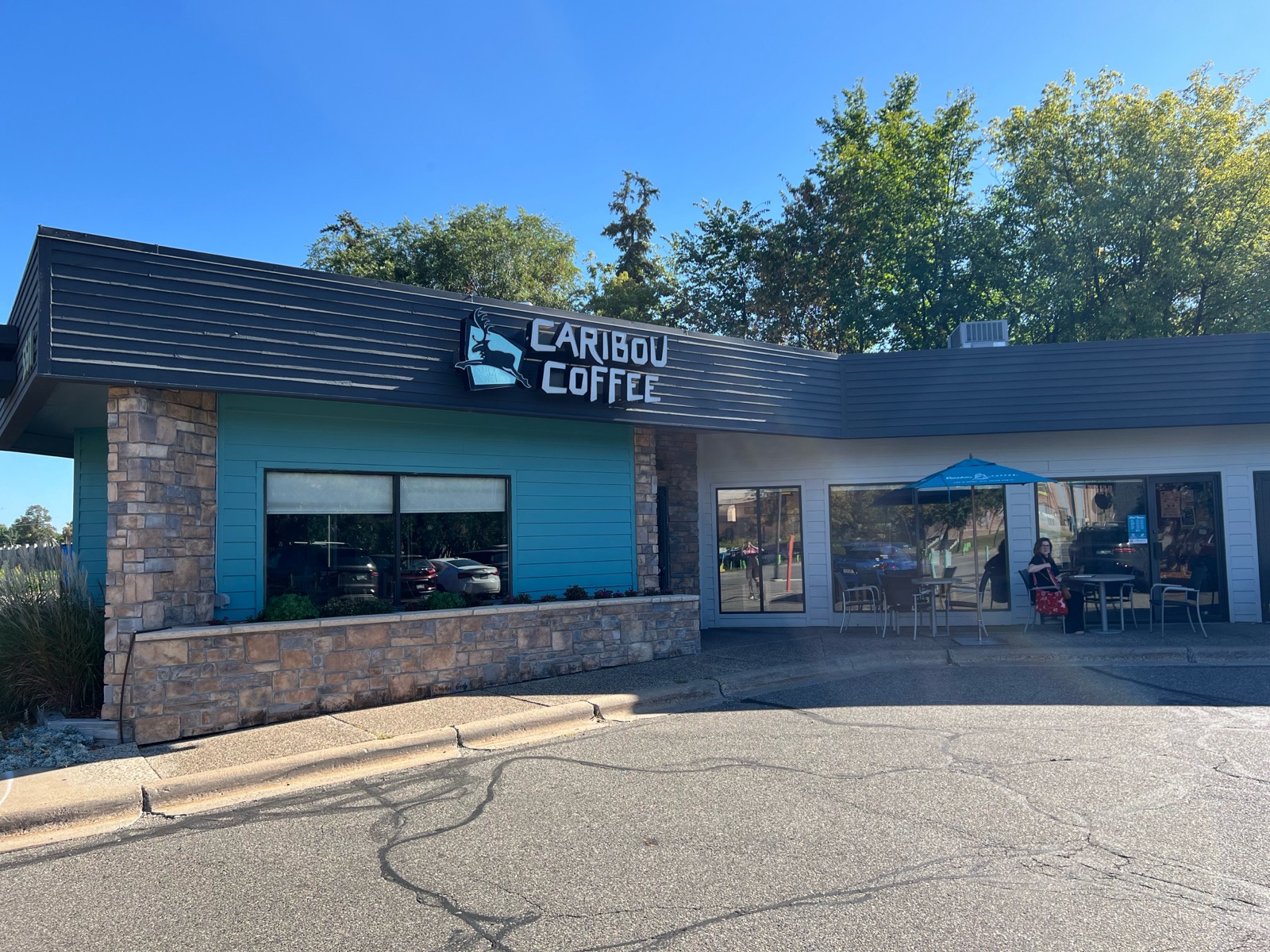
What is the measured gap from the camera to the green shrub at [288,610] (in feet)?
29.0

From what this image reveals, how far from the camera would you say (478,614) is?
998cm

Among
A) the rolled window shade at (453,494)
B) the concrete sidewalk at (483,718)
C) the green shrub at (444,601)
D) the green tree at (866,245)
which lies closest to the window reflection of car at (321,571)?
the green shrub at (444,601)

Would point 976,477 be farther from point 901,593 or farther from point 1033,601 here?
point 1033,601

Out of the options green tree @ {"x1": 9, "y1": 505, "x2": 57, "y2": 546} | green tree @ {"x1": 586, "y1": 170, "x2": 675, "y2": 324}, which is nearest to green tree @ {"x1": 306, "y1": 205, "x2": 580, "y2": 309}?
green tree @ {"x1": 586, "y1": 170, "x2": 675, "y2": 324}

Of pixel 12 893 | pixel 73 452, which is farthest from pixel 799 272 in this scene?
pixel 12 893

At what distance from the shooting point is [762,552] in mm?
14930

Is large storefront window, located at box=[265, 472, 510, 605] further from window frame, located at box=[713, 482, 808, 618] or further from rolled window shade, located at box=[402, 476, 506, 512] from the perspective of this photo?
window frame, located at box=[713, 482, 808, 618]

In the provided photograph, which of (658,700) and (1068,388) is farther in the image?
(1068,388)

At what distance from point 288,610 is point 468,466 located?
285cm

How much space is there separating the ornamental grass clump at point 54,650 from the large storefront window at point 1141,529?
12.9 m

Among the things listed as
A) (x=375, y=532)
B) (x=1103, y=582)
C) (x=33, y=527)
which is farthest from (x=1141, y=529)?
(x=33, y=527)

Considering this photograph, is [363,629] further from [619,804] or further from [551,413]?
[619,804]

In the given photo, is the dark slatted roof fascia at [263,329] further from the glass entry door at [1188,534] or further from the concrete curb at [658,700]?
the glass entry door at [1188,534]

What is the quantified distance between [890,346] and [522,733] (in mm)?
21943
